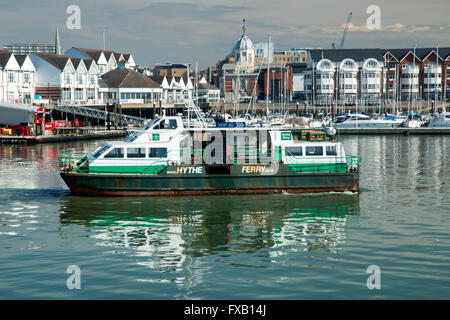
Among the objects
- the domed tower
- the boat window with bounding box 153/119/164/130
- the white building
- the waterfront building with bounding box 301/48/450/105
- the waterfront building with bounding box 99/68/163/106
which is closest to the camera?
the boat window with bounding box 153/119/164/130

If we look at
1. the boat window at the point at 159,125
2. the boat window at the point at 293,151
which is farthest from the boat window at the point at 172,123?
the boat window at the point at 293,151

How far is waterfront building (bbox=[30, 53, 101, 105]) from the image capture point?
98.8m

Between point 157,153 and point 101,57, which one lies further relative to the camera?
point 101,57

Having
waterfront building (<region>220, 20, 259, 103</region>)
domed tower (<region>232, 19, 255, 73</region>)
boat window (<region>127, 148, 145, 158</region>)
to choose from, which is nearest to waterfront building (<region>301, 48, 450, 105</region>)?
waterfront building (<region>220, 20, 259, 103</region>)

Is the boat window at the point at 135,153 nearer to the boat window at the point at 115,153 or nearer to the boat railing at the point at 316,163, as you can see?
the boat window at the point at 115,153

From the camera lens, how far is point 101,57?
13075cm

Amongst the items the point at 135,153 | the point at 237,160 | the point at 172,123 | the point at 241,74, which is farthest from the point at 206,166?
the point at 241,74

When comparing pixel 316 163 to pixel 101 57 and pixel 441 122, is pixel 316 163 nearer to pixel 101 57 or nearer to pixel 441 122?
pixel 441 122

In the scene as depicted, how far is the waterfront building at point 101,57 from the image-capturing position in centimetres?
12706

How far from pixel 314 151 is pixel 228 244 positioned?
10976 millimetres

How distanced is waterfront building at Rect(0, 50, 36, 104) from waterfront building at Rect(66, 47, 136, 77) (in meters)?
31.2

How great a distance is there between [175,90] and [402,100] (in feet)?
178

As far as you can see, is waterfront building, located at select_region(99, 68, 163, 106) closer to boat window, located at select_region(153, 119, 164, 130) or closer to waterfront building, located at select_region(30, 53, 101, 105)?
waterfront building, located at select_region(30, 53, 101, 105)
